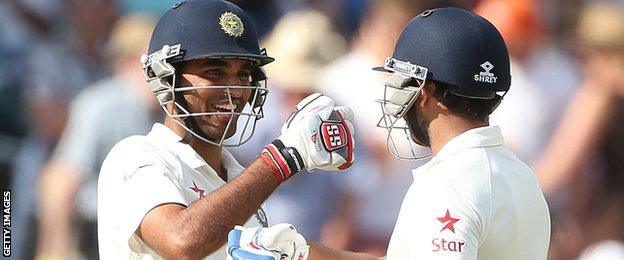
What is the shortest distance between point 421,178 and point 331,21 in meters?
3.51

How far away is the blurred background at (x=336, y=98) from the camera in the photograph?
6.99 metres

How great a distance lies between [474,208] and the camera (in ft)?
11.8

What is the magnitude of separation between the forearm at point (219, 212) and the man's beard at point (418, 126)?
50cm

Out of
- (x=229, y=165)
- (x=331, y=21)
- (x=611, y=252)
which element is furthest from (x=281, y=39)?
(x=229, y=165)

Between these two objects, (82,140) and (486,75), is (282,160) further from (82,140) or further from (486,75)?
(82,140)

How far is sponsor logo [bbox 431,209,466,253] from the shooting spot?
3.53m

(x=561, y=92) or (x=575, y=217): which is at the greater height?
(x=561, y=92)

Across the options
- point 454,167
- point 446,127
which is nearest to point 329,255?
point 446,127

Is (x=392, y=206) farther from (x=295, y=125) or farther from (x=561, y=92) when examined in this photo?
(x=295, y=125)

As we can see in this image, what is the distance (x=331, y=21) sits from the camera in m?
7.22

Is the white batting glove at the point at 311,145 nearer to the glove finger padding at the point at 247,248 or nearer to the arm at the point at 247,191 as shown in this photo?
the arm at the point at 247,191

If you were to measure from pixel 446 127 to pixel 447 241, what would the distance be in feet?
1.59

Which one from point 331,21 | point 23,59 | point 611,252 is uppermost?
point 331,21

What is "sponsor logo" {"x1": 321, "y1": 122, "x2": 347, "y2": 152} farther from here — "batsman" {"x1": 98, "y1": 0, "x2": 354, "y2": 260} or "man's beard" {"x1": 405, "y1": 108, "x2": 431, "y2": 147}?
"man's beard" {"x1": 405, "y1": 108, "x2": 431, "y2": 147}
